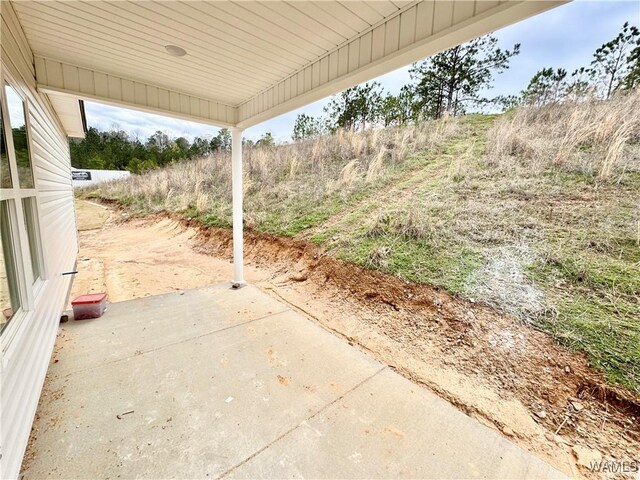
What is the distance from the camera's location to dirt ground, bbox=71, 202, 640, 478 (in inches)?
68.6

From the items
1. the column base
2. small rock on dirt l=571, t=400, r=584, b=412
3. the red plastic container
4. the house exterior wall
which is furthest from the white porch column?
small rock on dirt l=571, t=400, r=584, b=412

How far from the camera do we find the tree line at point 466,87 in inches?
258

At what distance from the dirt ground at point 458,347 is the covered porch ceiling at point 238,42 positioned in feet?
7.53

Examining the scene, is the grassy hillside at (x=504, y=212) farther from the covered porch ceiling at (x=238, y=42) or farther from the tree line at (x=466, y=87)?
the covered porch ceiling at (x=238, y=42)

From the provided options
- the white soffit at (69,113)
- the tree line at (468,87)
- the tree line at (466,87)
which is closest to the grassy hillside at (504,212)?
the tree line at (466,87)

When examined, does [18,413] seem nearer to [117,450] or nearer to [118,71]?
[117,450]

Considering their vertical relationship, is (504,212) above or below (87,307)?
above

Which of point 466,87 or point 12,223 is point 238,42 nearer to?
point 12,223

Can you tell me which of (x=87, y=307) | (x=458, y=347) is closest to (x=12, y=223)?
(x=87, y=307)

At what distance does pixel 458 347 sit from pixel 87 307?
3798mm

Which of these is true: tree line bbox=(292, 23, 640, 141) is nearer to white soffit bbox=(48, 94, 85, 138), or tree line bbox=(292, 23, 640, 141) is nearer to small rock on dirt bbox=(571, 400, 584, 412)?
small rock on dirt bbox=(571, 400, 584, 412)

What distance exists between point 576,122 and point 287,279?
19.5 ft

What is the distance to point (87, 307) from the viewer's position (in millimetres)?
2930

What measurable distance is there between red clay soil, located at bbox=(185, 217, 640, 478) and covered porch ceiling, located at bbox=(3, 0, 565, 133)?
7.55ft
